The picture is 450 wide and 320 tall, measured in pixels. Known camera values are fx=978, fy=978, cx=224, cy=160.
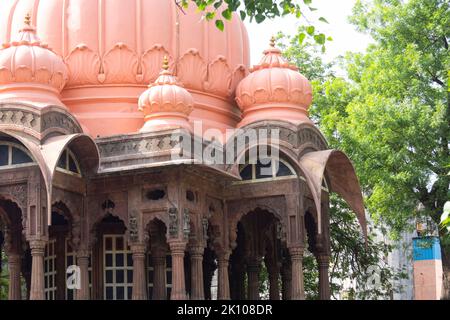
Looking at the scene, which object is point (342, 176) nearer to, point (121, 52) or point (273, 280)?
point (273, 280)

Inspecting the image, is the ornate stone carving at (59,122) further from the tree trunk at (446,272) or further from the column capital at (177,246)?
the tree trunk at (446,272)

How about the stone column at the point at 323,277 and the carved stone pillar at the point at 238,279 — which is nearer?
the stone column at the point at 323,277

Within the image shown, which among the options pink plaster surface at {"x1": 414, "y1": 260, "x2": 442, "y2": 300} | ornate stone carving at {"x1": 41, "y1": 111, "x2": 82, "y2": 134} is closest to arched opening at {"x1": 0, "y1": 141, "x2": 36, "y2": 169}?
ornate stone carving at {"x1": 41, "y1": 111, "x2": 82, "y2": 134}

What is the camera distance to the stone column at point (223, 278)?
658 inches

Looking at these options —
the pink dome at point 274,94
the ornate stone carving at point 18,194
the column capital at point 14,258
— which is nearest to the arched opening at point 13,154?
the ornate stone carving at point 18,194

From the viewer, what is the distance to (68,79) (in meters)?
17.6

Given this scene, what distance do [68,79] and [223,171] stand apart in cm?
358

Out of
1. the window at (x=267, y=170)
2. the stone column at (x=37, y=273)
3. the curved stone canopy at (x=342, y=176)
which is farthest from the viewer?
the curved stone canopy at (x=342, y=176)

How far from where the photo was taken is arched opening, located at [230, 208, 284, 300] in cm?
1819

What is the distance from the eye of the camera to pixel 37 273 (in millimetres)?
14359

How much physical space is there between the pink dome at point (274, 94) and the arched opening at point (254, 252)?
5.76 ft

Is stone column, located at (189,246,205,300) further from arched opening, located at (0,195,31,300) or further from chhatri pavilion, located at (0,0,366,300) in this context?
arched opening, located at (0,195,31,300)

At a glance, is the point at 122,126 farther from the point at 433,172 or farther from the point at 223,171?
the point at 433,172
